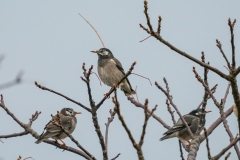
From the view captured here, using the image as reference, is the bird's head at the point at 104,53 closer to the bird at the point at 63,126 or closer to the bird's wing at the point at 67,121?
the bird at the point at 63,126

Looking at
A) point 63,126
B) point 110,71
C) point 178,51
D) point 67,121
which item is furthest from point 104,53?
point 178,51

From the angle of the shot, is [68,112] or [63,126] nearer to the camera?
[63,126]

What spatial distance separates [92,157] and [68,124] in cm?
509

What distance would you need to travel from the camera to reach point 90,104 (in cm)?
517

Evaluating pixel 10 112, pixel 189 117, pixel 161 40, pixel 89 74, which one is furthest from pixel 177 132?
pixel 161 40

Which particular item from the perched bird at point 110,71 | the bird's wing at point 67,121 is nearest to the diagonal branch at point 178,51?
the perched bird at point 110,71

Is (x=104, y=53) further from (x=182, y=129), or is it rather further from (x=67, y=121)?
(x=182, y=129)

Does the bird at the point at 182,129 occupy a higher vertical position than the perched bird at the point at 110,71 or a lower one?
lower

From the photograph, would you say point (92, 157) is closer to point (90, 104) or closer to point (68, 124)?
point (90, 104)

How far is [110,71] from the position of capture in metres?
10.3

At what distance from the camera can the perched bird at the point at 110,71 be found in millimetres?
10187

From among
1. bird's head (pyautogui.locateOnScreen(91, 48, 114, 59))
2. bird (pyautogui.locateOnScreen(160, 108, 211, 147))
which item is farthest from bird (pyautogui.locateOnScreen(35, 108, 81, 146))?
bird (pyautogui.locateOnScreen(160, 108, 211, 147))

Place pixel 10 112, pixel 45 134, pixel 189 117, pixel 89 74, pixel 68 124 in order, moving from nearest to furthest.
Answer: pixel 89 74
pixel 10 112
pixel 45 134
pixel 68 124
pixel 189 117

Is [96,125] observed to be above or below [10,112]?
below
